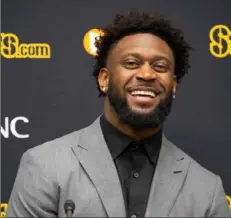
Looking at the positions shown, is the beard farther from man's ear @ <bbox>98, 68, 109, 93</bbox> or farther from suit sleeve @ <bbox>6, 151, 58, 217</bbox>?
suit sleeve @ <bbox>6, 151, 58, 217</bbox>

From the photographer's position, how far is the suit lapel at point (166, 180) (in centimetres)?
156

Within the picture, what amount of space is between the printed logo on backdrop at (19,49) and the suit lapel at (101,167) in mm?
444

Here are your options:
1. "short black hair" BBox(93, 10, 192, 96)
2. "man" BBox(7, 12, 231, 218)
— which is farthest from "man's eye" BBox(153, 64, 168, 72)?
"short black hair" BBox(93, 10, 192, 96)

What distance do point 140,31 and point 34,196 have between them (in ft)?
1.99

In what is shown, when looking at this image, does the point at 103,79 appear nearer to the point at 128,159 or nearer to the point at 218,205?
the point at 128,159

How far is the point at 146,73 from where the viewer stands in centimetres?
160

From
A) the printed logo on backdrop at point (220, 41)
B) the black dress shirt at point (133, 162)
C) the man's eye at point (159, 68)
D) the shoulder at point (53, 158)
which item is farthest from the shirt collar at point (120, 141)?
the printed logo on backdrop at point (220, 41)

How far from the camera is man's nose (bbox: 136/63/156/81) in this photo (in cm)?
160

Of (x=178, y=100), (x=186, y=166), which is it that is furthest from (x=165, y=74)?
(x=178, y=100)

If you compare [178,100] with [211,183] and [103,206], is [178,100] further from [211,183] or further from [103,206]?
[103,206]

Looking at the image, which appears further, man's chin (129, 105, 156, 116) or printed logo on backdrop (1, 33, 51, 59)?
printed logo on backdrop (1, 33, 51, 59)

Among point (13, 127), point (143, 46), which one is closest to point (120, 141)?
point (143, 46)

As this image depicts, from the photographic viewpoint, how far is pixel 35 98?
199 centimetres

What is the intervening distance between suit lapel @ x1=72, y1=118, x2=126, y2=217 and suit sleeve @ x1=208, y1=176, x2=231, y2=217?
286 mm
